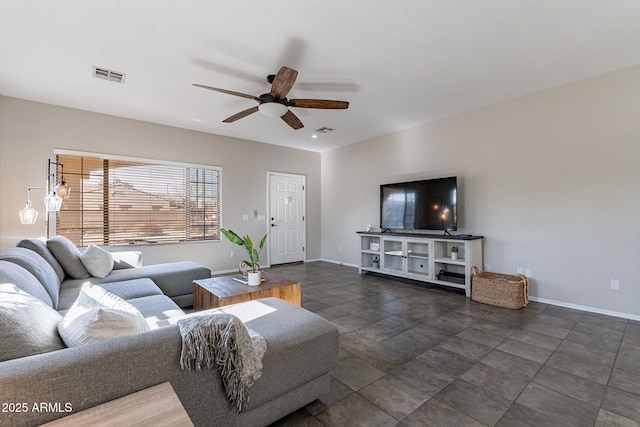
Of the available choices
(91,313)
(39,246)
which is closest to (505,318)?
(91,313)

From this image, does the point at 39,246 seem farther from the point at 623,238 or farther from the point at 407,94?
the point at 623,238

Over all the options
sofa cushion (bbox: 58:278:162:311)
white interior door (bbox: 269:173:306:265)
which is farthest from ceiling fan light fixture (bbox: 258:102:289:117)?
white interior door (bbox: 269:173:306:265)

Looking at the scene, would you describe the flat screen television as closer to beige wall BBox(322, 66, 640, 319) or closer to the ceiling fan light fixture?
beige wall BBox(322, 66, 640, 319)

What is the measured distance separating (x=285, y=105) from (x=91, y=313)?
104 inches

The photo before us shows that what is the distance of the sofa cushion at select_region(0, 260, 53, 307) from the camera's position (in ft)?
5.19

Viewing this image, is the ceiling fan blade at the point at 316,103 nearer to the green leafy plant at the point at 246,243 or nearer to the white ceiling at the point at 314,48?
the white ceiling at the point at 314,48

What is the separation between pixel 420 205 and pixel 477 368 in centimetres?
301

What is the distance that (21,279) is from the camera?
1723mm

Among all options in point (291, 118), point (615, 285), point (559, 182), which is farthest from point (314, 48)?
point (615, 285)

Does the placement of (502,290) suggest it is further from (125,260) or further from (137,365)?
(125,260)

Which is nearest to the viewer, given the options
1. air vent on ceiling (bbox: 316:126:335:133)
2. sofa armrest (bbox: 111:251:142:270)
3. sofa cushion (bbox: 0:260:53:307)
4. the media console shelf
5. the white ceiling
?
sofa cushion (bbox: 0:260:53:307)

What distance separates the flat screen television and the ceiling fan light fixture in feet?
8.95

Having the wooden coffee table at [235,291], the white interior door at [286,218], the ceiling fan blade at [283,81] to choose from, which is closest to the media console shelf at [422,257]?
the white interior door at [286,218]

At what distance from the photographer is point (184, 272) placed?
3.50 m
